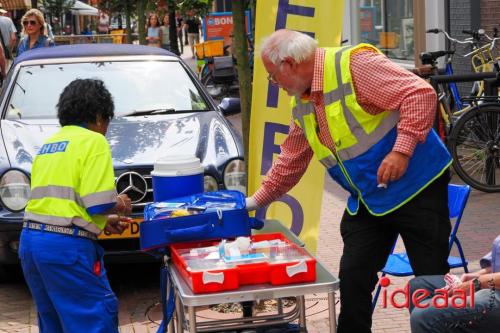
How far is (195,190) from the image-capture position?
15.2 feet

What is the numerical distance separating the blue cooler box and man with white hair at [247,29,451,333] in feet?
1.62

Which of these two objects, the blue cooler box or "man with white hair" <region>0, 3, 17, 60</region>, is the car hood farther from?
"man with white hair" <region>0, 3, 17, 60</region>

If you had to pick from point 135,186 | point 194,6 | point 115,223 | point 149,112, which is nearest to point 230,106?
point 149,112

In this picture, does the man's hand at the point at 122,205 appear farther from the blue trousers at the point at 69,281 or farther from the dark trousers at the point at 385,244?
the dark trousers at the point at 385,244

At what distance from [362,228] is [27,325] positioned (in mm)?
2730

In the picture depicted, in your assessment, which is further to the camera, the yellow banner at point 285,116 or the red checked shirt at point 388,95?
the yellow banner at point 285,116

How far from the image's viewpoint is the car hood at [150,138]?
6.54m

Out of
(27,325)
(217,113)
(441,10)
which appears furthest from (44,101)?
(441,10)

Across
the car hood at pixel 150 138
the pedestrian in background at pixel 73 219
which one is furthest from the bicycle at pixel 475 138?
the pedestrian in background at pixel 73 219

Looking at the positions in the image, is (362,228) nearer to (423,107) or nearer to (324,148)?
(324,148)

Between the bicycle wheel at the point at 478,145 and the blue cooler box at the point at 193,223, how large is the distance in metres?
5.15

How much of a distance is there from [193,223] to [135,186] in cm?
231

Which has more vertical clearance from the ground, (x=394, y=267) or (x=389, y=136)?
(x=389, y=136)

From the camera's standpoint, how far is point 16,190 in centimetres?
636
